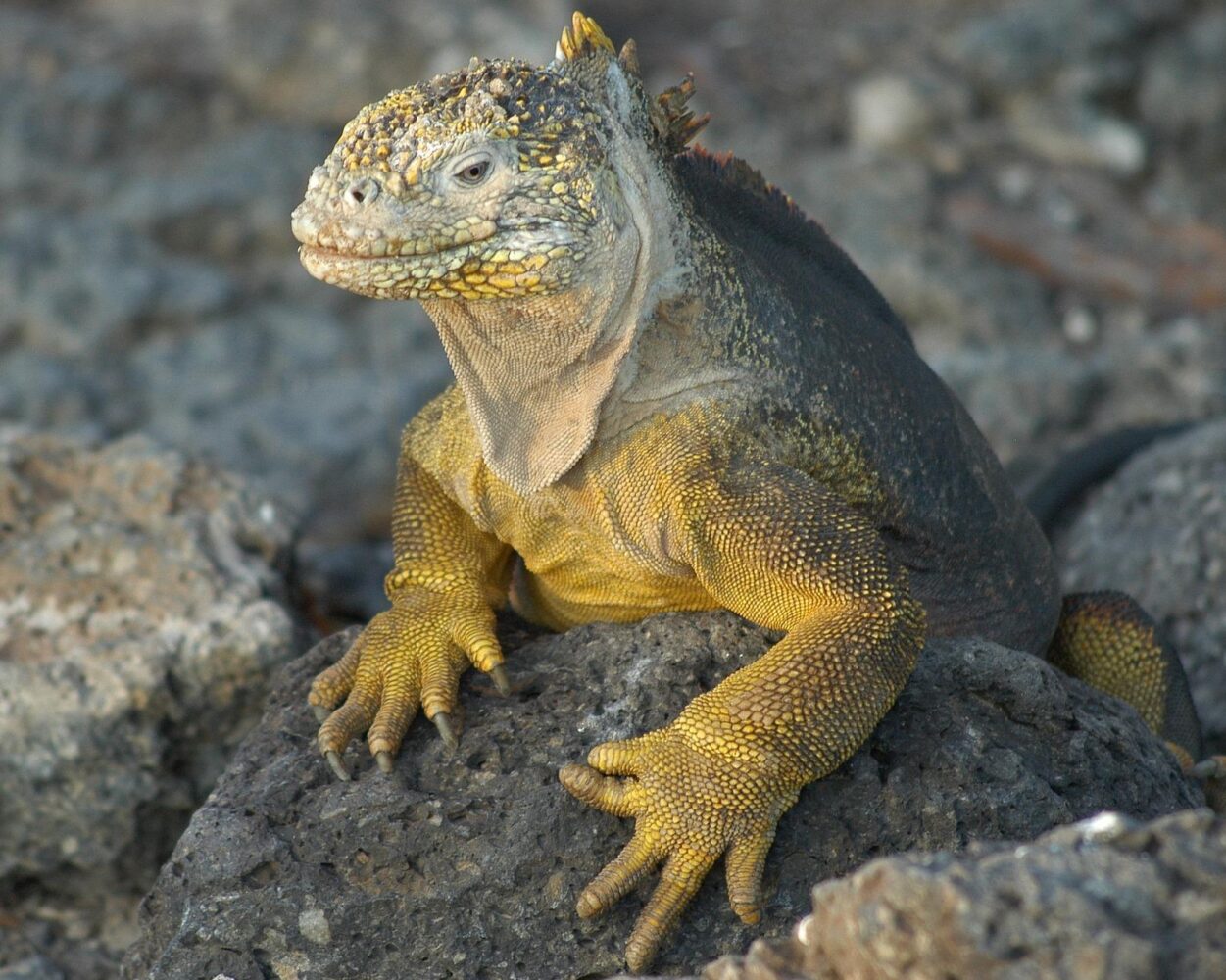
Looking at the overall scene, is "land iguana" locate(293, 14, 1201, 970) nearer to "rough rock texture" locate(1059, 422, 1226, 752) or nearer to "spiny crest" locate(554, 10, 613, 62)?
"spiny crest" locate(554, 10, 613, 62)

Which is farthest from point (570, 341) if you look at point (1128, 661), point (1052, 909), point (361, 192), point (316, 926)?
point (1128, 661)

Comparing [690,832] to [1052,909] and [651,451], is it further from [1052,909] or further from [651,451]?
[1052,909]

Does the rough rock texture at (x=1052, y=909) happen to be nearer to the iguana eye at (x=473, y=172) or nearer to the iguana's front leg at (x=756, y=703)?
the iguana's front leg at (x=756, y=703)

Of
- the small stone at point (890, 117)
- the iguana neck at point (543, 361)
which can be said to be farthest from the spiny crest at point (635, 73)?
the small stone at point (890, 117)

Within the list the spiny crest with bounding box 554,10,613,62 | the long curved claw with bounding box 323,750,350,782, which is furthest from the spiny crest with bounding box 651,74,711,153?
the long curved claw with bounding box 323,750,350,782

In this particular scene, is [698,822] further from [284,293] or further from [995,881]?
[284,293]

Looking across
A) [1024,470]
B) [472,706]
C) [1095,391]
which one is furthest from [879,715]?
[1095,391]

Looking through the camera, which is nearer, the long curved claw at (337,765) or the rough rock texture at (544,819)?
the rough rock texture at (544,819)
